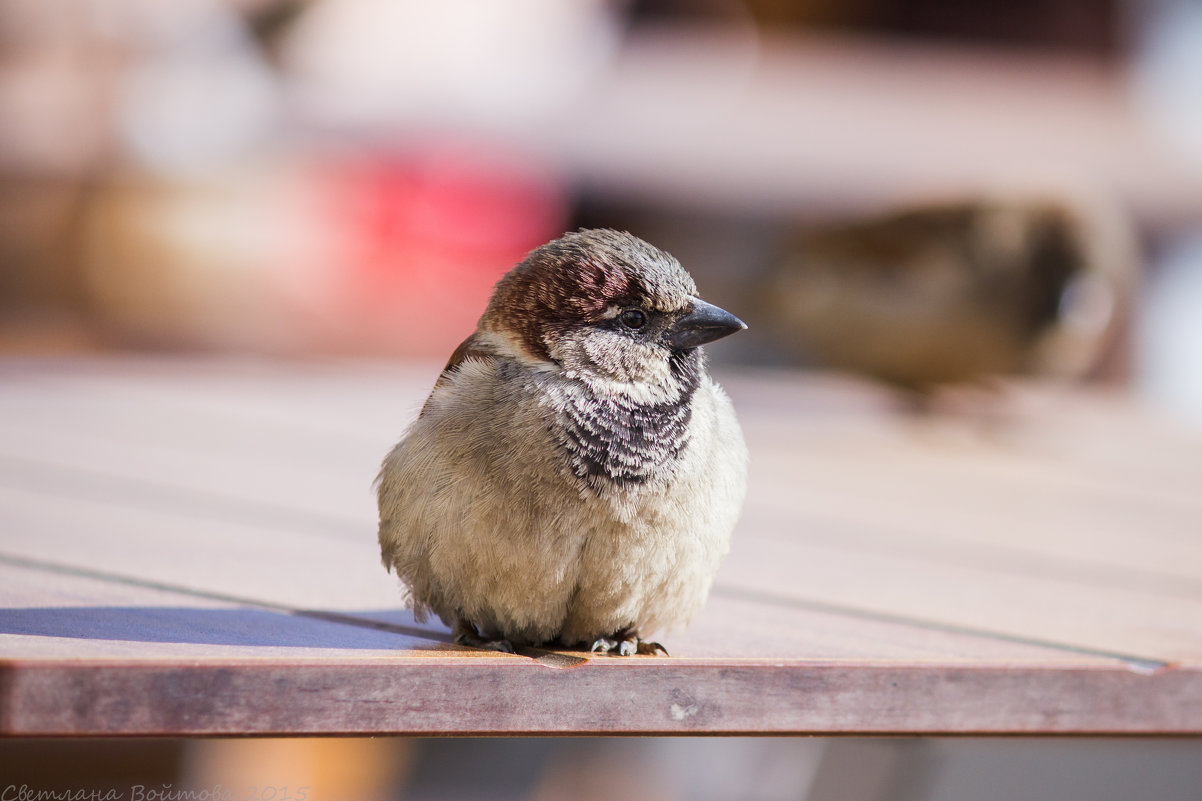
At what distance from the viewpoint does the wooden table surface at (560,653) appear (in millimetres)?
1196

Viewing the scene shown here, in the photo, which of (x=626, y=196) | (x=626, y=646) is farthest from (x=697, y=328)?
(x=626, y=196)

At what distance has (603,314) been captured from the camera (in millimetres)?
1419

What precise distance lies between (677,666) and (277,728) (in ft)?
1.22

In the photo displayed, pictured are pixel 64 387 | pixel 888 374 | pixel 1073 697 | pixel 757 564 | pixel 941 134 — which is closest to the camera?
pixel 1073 697

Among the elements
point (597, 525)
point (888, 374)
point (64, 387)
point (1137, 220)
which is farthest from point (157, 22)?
point (597, 525)

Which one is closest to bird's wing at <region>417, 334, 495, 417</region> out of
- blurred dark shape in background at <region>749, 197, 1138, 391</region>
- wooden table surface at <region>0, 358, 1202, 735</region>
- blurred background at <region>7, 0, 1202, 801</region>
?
wooden table surface at <region>0, 358, 1202, 735</region>

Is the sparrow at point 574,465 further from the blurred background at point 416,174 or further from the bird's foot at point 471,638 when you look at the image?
the blurred background at point 416,174

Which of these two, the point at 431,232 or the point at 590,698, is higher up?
the point at 431,232

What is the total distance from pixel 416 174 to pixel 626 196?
0.95 meters

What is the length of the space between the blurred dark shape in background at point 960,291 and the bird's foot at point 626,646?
7.40 feet

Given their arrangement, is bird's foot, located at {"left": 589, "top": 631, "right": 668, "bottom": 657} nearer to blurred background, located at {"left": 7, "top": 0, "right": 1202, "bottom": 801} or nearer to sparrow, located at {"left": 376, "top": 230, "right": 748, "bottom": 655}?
sparrow, located at {"left": 376, "top": 230, "right": 748, "bottom": 655}

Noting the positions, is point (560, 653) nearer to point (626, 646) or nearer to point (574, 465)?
point (626, 646)

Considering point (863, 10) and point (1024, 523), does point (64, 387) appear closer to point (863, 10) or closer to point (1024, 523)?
point (1024, 523)

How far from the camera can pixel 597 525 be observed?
4.26 feet
